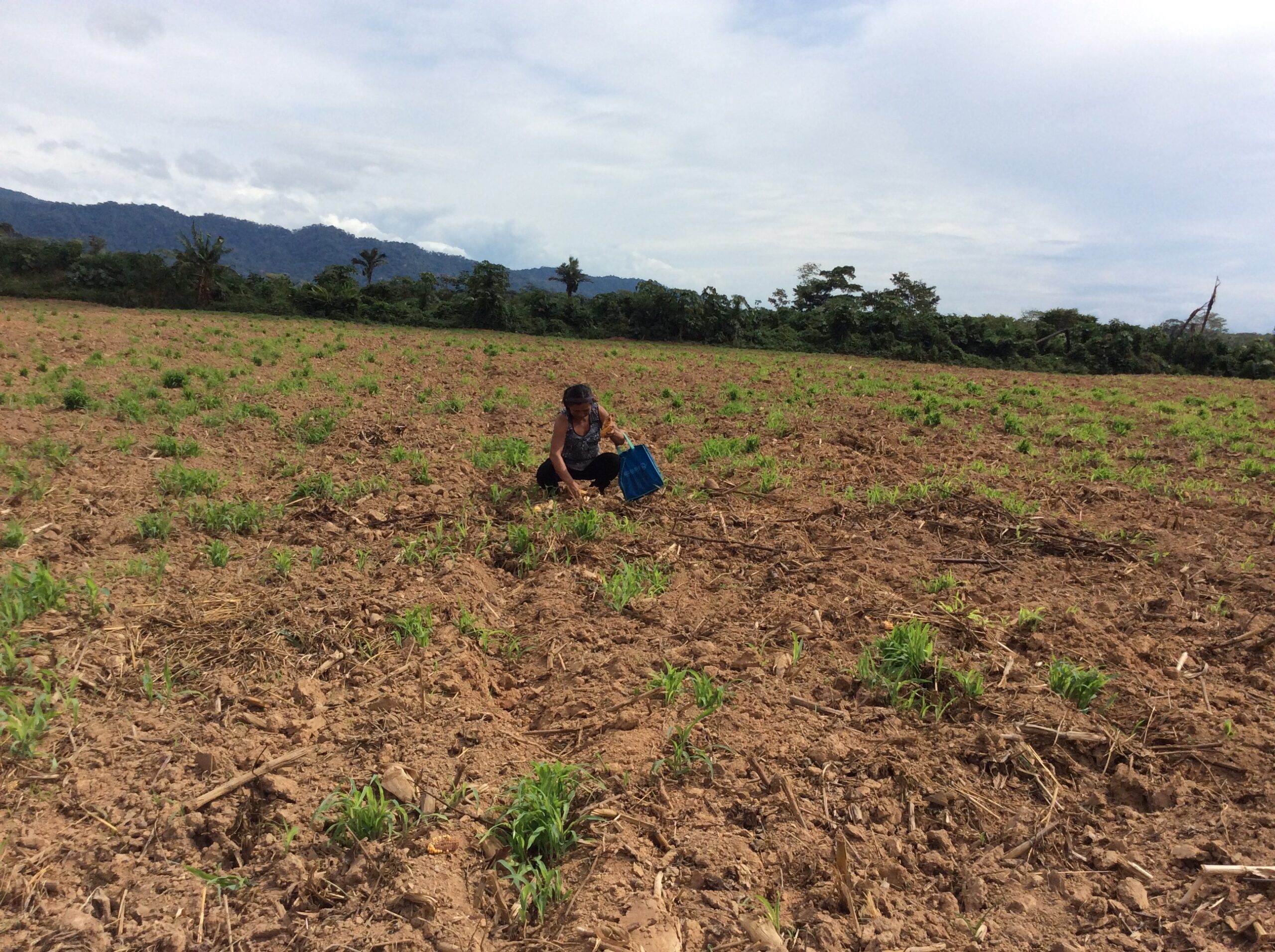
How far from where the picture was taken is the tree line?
101 feet

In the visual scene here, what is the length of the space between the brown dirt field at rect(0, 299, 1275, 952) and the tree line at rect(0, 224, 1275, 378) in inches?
1052

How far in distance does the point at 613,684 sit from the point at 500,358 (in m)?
16.7

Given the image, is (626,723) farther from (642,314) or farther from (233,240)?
(233,240)

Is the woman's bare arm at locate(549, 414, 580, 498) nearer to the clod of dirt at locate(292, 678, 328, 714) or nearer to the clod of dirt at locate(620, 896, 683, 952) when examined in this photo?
the clod of dirt at locate(292, 678, 328, 714)

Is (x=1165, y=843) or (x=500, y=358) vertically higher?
(x=500, y=358)

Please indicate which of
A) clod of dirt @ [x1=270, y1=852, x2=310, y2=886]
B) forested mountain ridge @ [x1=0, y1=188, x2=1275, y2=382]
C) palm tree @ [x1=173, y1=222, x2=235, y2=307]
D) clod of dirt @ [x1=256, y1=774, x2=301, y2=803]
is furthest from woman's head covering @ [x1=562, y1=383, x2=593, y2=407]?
palm tree @ [x1=173, y1=222, x2=235, y2=307]

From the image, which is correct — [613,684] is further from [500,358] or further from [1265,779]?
[500,358]

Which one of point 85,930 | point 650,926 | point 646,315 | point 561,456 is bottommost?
point 85,930

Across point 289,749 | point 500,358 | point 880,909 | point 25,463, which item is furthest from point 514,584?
point 500,358

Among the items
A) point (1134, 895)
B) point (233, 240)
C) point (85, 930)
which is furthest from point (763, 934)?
point (233, 240)

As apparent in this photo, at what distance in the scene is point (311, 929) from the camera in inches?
89.7

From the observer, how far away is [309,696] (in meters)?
3.47

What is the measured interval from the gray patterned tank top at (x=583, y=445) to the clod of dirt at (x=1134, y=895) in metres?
5.11

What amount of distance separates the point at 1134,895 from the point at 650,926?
1675 millimetres
